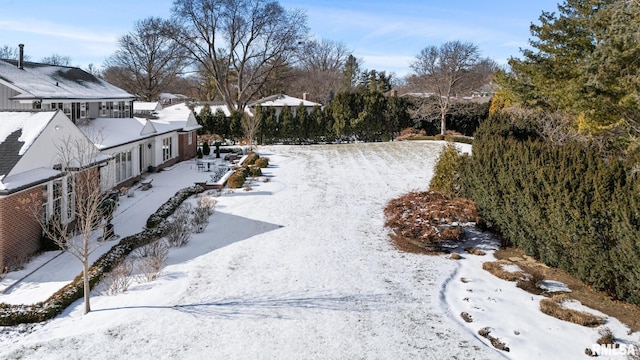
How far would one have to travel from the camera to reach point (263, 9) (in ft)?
152

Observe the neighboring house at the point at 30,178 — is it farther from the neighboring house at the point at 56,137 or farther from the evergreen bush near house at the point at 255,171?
the evergreen bush near house at the point at 255,171

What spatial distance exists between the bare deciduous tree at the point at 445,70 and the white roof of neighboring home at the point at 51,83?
28.8 m

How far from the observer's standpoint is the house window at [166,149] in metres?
30.3

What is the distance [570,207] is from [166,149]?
25475 millimetres

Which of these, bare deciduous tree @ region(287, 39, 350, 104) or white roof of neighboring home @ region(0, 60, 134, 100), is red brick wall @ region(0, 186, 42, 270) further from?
bare deciduous tree @ region(287, 39, 350, 104)

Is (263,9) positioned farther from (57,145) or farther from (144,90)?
(57,145)

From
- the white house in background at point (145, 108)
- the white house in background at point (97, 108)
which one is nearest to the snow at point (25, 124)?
the white house in background at point (97, 108)

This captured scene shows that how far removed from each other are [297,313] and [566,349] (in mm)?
→ 5466

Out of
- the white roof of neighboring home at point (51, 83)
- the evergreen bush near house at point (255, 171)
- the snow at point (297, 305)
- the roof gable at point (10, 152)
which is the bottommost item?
the snow at point (297, 305)

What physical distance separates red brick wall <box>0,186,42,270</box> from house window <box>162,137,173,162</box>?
53.4 ft

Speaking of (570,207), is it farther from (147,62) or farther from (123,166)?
(147,62)

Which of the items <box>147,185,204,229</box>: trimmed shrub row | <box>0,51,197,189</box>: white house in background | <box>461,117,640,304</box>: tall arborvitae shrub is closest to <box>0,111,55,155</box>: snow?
<box>0,51,197,189</box>: white house in background

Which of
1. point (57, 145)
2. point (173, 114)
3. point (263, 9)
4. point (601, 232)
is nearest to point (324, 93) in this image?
point (263, 9)

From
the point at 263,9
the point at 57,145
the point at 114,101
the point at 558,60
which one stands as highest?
the point at 263,9
